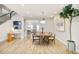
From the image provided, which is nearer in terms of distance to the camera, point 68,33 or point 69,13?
point 69,13

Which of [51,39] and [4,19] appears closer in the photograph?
[4,19]

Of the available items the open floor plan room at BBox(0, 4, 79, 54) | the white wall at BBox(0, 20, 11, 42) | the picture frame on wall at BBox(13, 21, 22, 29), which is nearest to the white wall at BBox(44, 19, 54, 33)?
the open floor plan room at BBox(0, 4, 79, 54)

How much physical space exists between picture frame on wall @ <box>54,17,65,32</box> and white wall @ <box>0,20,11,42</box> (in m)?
1.56

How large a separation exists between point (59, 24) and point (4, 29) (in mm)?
1813

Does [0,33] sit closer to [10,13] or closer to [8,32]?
[8,32]

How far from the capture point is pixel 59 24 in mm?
3854

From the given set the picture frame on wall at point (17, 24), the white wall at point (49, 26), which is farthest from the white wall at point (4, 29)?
the white wall at point (49, 26)

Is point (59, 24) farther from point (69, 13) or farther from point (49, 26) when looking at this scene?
point (69, 13)

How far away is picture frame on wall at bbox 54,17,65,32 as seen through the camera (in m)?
3.71

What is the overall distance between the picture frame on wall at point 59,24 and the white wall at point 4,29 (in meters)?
1.56

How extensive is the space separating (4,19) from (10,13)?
27cm

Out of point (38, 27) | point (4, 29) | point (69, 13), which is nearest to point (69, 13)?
point (69, 13)

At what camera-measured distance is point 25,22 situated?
389 centimetres
